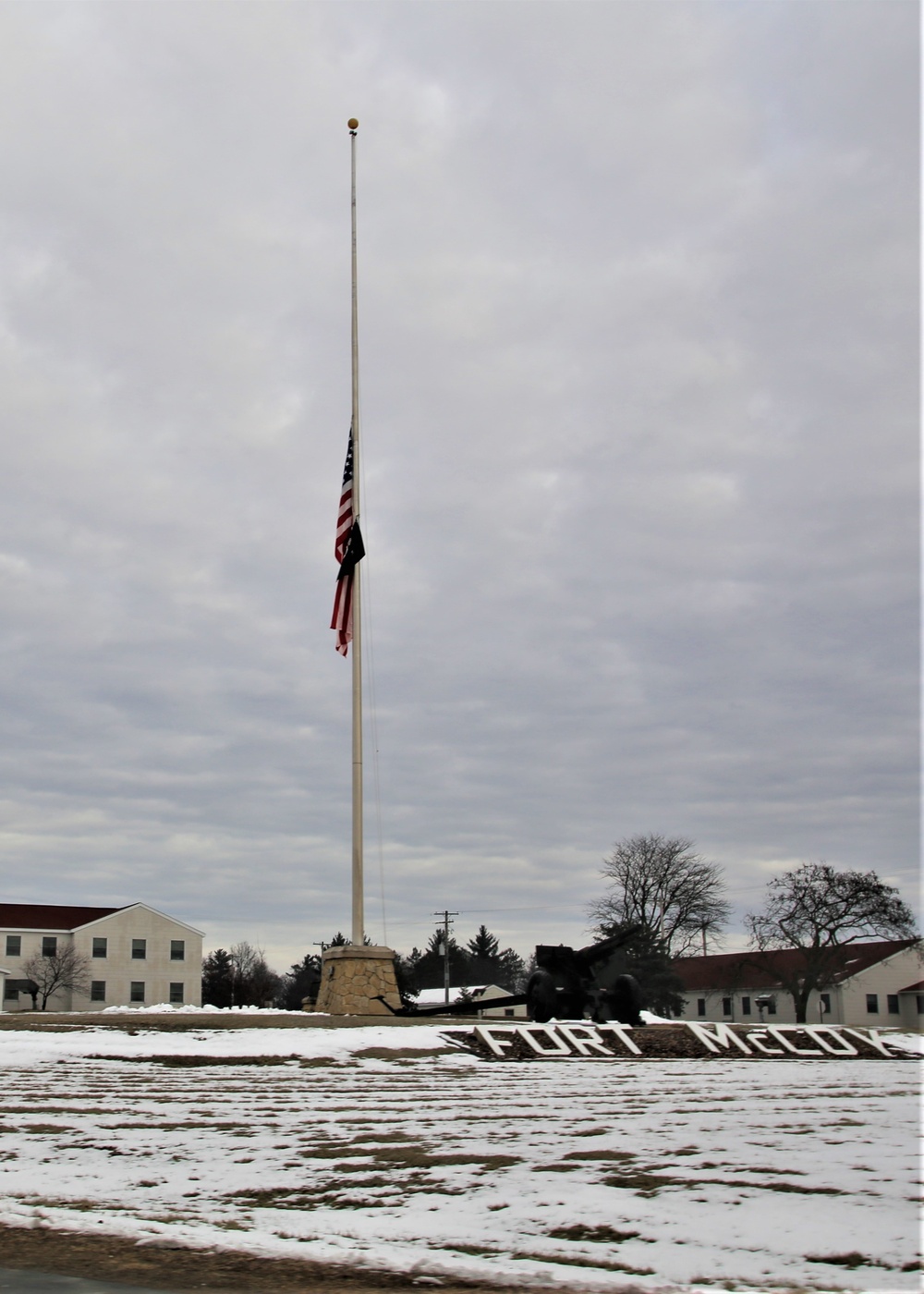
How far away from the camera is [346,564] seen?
84.4 feet

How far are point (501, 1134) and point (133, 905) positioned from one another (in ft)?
194

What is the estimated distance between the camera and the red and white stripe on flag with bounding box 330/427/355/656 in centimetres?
2569

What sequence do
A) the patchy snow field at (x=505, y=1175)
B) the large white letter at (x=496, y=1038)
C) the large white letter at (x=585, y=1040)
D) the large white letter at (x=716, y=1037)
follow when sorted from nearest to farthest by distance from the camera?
the patchy snow field at (x=505, y=1175), the large white letter at (x=496, y=1038), the large white letter at (x=585, y=1040), the large white letter at (x=716, y=1037)

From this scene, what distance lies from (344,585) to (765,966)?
46.7 meters

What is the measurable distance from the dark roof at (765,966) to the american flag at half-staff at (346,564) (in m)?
39.2

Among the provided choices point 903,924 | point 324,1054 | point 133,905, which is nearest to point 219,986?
point 133,905

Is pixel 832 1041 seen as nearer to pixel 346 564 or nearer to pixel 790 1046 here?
pixel 790 1046

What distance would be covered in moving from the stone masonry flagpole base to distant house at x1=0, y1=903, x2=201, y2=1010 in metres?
41.3

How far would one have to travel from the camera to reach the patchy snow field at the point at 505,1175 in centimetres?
489

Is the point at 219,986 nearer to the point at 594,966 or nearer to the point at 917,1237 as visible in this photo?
the point at 594,966

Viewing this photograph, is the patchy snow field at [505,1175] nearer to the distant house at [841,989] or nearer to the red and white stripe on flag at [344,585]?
the red and white stripe on flag at [344,585]

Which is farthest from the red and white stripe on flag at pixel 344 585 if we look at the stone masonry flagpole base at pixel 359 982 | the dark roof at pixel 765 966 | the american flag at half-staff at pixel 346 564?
the dark roof at pixel 765 966

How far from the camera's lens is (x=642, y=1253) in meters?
4.93

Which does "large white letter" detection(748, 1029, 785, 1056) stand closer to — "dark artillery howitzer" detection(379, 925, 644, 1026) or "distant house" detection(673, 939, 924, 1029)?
"dark artillery howitzer" detection(379, 925, 644, 1026)
